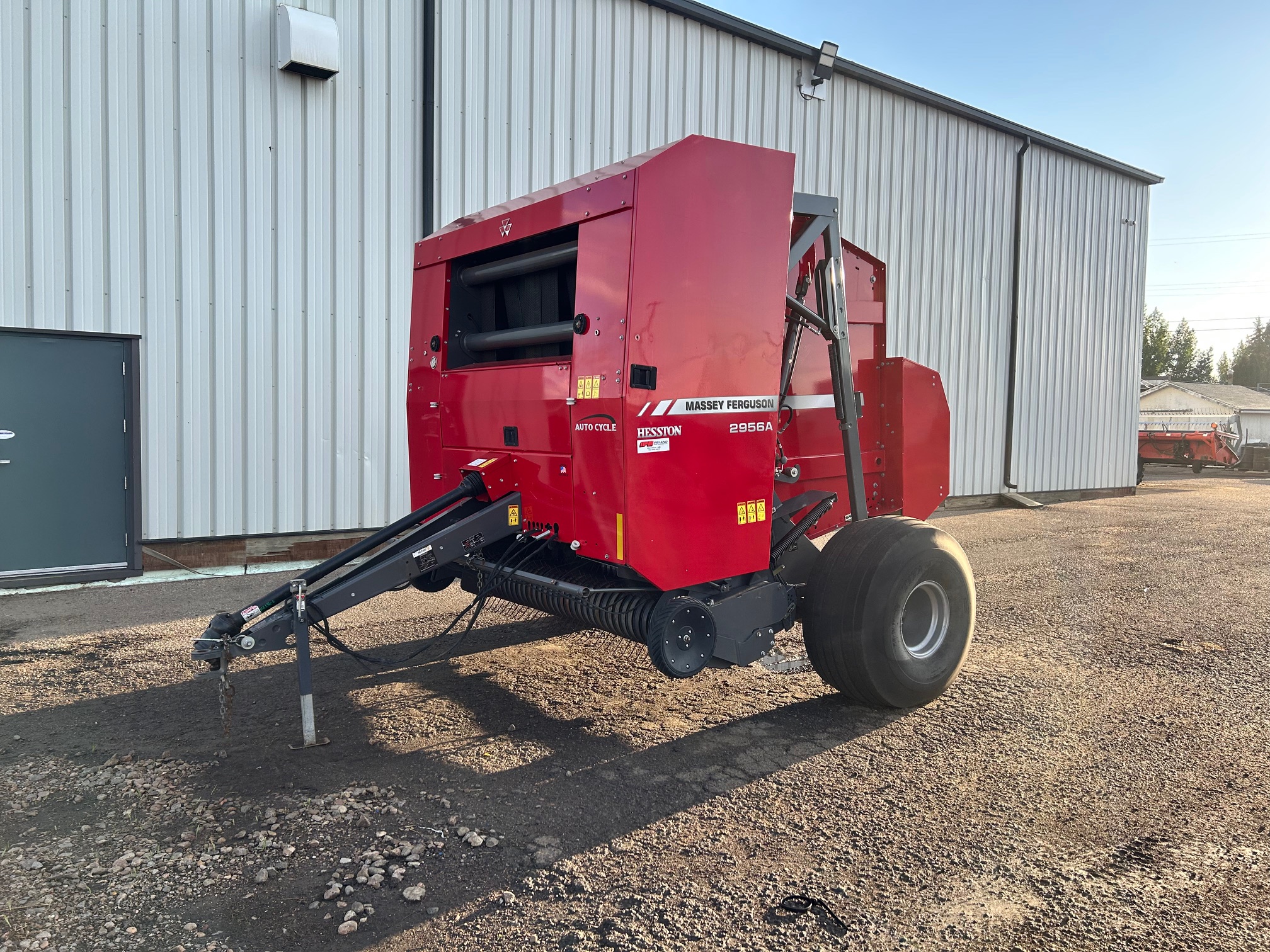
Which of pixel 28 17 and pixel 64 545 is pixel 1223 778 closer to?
pixel 64 545

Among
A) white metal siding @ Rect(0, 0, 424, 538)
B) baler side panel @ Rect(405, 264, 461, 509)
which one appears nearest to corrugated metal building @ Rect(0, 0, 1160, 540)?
white metal siding @ Rect(0, 0, 424, 538)

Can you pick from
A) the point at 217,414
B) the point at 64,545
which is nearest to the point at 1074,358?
the point at 217,414

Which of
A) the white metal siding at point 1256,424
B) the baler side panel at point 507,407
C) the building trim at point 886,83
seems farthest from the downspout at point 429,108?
the white metal siding at point 1256,424

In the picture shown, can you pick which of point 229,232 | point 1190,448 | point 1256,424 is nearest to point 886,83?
point 229,232

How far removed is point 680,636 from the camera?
13.0 feet

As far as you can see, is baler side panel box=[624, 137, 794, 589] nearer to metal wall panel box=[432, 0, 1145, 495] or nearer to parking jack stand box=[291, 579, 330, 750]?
parking jack stand box=[291, 579, 330, 750]

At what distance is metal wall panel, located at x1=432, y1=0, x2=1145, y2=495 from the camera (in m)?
9.48

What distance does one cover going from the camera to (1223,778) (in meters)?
3.78

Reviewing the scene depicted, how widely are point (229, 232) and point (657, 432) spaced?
613 centimetres

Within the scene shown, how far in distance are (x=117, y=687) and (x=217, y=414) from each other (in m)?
3.83

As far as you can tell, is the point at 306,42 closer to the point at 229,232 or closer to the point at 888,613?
the point at 229,232

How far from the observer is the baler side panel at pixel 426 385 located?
514cm

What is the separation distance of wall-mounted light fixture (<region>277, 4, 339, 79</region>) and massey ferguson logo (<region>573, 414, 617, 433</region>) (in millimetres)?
6101

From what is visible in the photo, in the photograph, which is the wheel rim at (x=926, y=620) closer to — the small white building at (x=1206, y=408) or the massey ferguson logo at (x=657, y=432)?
the massey ferguson logo at (x=657, y=432)
